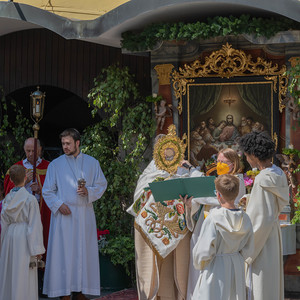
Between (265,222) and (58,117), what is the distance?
8.84m

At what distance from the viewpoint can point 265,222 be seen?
6.92 metres

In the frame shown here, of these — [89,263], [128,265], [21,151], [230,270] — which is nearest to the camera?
[230,270]

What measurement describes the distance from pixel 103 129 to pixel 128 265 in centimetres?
253

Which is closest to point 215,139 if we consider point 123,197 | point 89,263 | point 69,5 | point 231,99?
point 231,99

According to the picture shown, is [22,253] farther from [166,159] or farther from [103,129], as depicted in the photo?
[103,129]

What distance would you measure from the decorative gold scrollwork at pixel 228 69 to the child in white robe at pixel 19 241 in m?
3.45

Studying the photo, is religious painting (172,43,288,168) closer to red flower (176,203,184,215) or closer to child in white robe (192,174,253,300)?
red flower (176,203,184,215)

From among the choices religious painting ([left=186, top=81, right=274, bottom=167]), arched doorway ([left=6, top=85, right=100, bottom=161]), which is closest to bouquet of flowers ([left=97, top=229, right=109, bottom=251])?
religious painting ([left=186, top=81, right=274, bottom=167])

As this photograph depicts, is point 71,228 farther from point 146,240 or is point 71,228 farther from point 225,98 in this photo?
point 225,98

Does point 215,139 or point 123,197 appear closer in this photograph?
point 215,139

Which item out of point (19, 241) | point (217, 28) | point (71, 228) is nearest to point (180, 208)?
point (71, 228)

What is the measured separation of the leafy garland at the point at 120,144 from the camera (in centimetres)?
1129

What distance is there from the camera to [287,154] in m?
10.2

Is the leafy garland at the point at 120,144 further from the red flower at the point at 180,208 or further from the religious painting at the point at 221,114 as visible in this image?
the red flower at the point at 180,208
